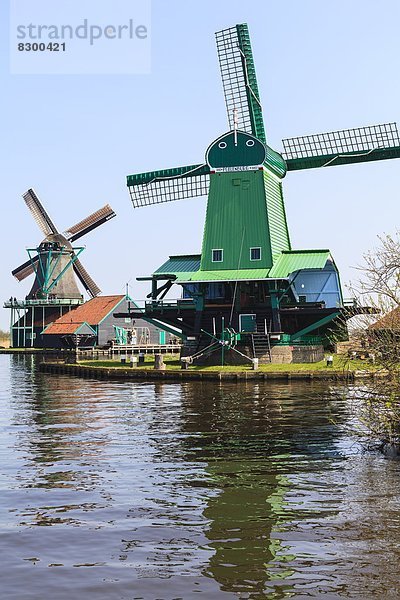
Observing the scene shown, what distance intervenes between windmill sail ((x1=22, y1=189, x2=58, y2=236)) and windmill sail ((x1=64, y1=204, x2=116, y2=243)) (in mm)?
2157

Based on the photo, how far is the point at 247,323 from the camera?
4778 centimetres

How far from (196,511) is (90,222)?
8236cm

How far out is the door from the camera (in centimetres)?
4759

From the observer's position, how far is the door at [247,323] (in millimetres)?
47594

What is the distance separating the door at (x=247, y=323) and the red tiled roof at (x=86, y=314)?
115 feet

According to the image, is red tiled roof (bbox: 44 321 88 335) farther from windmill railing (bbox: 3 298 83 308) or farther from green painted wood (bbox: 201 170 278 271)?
green painted wood (bbox: 201 170 278 271)

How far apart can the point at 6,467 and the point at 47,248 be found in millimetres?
76093

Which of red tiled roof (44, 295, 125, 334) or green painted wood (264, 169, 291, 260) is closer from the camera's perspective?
green painted wood (264, 169, 291, 260)

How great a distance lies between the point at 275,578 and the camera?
31.0ft

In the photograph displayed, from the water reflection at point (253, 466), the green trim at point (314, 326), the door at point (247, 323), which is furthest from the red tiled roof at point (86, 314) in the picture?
the water reflection at point (253, 466)

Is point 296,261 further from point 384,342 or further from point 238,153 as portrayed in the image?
point 384,342

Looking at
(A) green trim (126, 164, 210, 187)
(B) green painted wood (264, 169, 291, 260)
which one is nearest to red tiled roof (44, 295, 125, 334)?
(A) green trim (126, 164, 210, 187)

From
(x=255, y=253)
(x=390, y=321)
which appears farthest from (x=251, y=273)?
(x=390, y=321)

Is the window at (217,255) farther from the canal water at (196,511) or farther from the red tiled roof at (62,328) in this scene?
the red tiled roof at (62,328)
